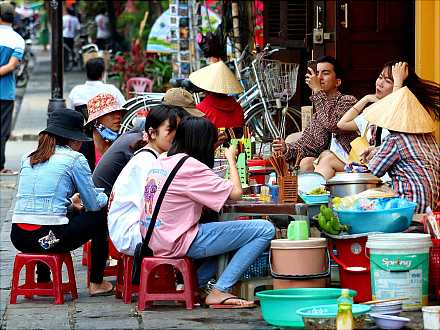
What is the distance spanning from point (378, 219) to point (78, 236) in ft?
7.13

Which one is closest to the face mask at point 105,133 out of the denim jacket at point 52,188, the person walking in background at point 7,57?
the denim jacket at point 52,188

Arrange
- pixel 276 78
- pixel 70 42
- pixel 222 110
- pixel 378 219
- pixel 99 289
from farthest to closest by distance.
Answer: pixel 70 42, pixel 276 78, pixel 222 110, pixel 99 289, pixel 378 219

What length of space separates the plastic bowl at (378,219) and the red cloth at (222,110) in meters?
3.69

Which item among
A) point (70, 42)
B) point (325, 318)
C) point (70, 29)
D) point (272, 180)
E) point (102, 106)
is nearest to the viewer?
point (325, 318)

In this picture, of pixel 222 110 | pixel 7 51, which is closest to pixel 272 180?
pixel 222 110

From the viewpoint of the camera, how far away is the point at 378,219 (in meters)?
7.74

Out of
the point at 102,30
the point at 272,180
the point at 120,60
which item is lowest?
the point at 272,180

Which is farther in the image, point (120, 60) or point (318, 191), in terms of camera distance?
point (120, 60)

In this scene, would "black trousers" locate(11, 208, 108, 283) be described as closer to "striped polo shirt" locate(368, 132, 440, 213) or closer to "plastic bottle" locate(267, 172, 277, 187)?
"plastic bottle" locate(267, 172, 277, 187)

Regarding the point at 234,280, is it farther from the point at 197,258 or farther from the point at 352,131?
the point at 352,131

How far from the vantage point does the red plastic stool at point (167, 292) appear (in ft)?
25.9

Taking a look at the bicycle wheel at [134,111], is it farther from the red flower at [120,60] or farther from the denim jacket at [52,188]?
the red flower at [120,60]

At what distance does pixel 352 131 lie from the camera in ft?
33.5

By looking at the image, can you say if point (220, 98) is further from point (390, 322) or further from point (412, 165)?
point (390, 322)
